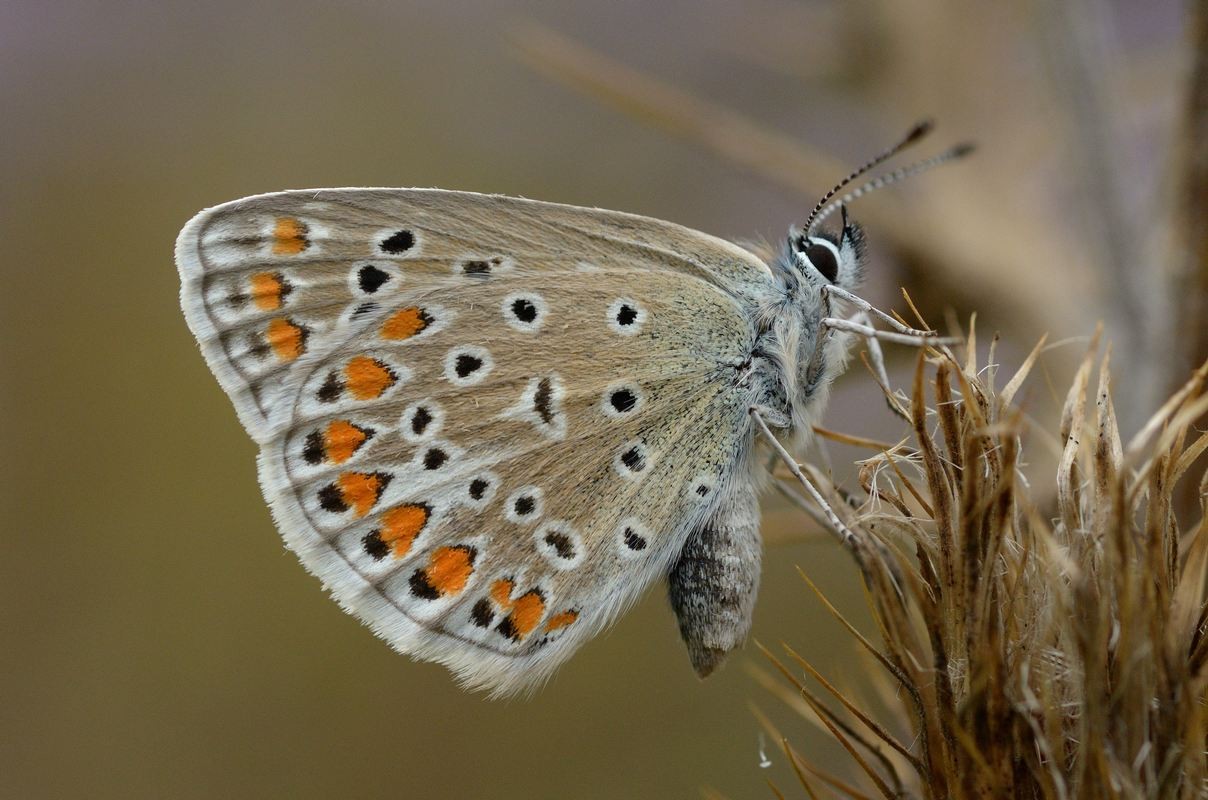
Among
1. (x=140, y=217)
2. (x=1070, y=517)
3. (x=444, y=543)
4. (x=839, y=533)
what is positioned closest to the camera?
(x=1070, y=517)

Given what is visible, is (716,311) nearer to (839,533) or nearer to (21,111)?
(839,533)

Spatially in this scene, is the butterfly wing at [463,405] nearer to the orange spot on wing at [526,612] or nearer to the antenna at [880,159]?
the orange spot on wing at [526,612]

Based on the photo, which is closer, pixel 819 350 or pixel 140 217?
pixel 819 350

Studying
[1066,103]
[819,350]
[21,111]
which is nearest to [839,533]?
[819,350]

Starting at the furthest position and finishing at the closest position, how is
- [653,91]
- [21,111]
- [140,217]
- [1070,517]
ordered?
[21,111], [140,217], [653,91], [1070,517]

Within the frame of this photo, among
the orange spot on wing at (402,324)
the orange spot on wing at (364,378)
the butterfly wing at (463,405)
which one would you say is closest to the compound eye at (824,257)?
the butterfly wing at (463,405)

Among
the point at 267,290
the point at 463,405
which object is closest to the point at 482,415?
the point at 463,405

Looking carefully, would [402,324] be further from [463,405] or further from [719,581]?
[719,581]

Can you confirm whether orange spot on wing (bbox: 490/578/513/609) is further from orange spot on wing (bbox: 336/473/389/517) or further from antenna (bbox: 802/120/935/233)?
antenna (bbox: 802/120/935/233)
